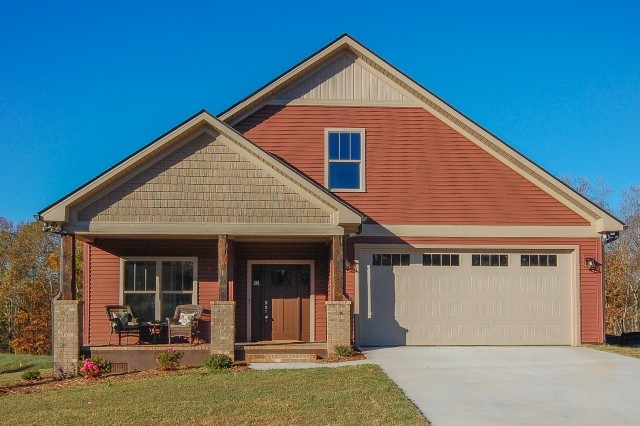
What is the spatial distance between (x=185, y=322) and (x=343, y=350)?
14.1ft

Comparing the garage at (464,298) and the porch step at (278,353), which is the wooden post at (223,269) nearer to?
the porch step at (278,353)

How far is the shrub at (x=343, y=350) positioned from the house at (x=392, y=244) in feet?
7.52

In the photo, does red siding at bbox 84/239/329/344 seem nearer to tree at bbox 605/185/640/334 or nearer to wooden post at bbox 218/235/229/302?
wooden post at bbox 218/235/229/302

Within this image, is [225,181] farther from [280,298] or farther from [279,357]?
[280,298]

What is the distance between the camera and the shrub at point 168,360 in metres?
14.5

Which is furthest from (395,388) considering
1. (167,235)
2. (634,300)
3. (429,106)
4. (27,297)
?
(27,297)

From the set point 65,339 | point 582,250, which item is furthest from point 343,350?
point 582,250

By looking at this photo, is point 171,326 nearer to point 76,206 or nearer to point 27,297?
point 76,206

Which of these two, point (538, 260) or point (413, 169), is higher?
point (413, 169)

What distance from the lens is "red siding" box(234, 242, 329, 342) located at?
710 inches

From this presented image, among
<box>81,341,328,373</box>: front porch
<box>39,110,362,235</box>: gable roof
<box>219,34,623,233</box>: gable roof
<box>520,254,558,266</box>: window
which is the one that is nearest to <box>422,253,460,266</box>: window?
<box>520,254,558,266</box>: window

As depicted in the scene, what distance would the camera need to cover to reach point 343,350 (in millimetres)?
15031

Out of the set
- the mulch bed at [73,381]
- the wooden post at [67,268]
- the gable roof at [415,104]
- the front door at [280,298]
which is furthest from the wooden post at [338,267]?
the wooden post at [67,268]

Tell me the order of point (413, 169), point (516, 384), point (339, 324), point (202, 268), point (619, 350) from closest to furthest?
point (516, 384) → point (339, 324) → point (619, 350) → point (202, 268) → point (413, 169)
